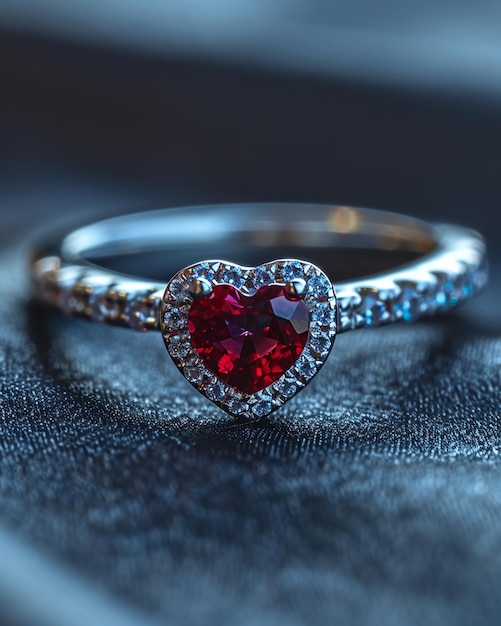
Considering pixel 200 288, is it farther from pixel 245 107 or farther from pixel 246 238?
pixel 245 107

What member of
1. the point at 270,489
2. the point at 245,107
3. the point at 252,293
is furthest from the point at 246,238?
the point at 270,489

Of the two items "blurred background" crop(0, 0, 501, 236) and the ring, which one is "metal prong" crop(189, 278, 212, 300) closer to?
the ring

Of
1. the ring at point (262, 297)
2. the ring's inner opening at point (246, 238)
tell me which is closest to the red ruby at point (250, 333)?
the ring at point (262, 297)

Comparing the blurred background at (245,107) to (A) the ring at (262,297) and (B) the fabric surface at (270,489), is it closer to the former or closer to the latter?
(A) the ring at (262,297)

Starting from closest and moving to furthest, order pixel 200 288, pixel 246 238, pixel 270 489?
1. pixel 270 489
2. pixel 200 288
3. pixel 246 238

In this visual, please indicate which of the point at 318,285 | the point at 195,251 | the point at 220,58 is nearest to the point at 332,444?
the point at 318,285

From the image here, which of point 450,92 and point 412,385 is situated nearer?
point 412,385

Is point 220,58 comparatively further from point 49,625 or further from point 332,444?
point 49,625
